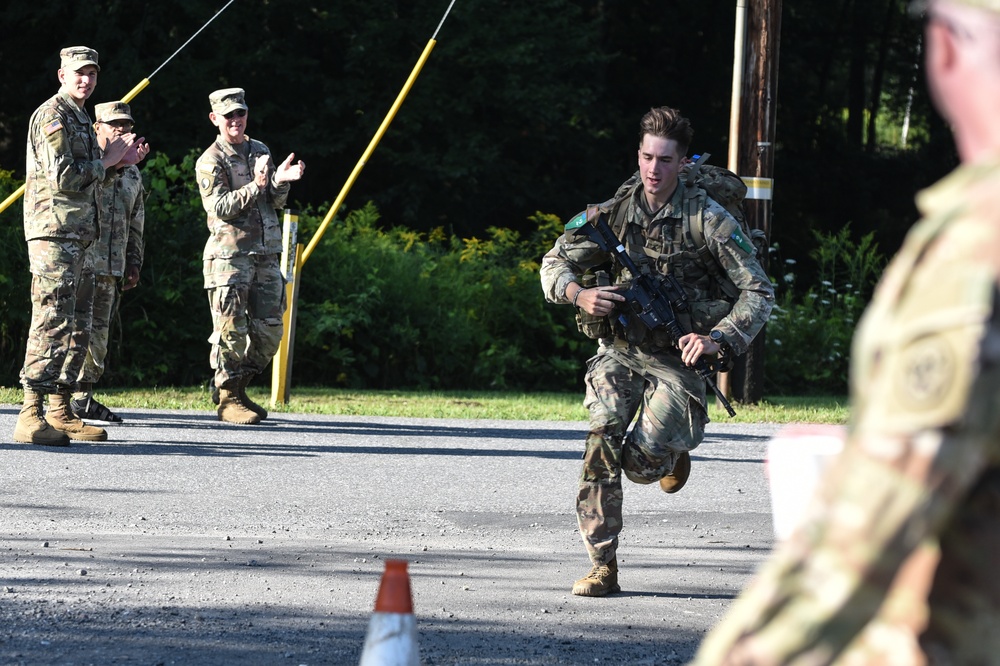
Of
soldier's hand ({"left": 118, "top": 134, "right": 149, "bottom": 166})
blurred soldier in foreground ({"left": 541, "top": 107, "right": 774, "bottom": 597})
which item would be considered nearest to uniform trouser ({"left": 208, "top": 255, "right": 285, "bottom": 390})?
soldier's hand ({"left": 118, "top": 134, "right": 149, "bottom": 166})

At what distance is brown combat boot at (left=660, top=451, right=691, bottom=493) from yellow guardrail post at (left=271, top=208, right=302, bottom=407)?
6.31 m

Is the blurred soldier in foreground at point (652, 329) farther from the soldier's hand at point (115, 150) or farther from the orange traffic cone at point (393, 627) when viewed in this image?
the soldier's hand at point (115, 150)

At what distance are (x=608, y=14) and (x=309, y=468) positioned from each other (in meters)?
23.1

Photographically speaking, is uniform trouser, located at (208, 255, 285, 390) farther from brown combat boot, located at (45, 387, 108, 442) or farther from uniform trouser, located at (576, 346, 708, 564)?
uniform trouser, located at (576, 346, 708, 564)

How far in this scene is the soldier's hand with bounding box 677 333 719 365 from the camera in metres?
6.01

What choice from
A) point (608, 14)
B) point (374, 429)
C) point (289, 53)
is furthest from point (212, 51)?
point (374, 429)

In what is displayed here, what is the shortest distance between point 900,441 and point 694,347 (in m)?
4.31

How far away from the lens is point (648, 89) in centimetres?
3133

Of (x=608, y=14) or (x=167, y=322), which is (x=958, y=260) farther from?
(x=608, y=14)

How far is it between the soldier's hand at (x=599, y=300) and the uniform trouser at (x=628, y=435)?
0.81 feet

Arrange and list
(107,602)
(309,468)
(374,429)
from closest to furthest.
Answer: (107,602) → (309,468) → (374,429)

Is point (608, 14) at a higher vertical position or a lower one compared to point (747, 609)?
higher

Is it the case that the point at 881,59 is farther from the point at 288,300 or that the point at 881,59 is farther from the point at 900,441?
the point at 900,441

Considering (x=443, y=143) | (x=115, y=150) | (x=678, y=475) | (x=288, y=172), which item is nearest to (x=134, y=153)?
(x=115, y=150)
